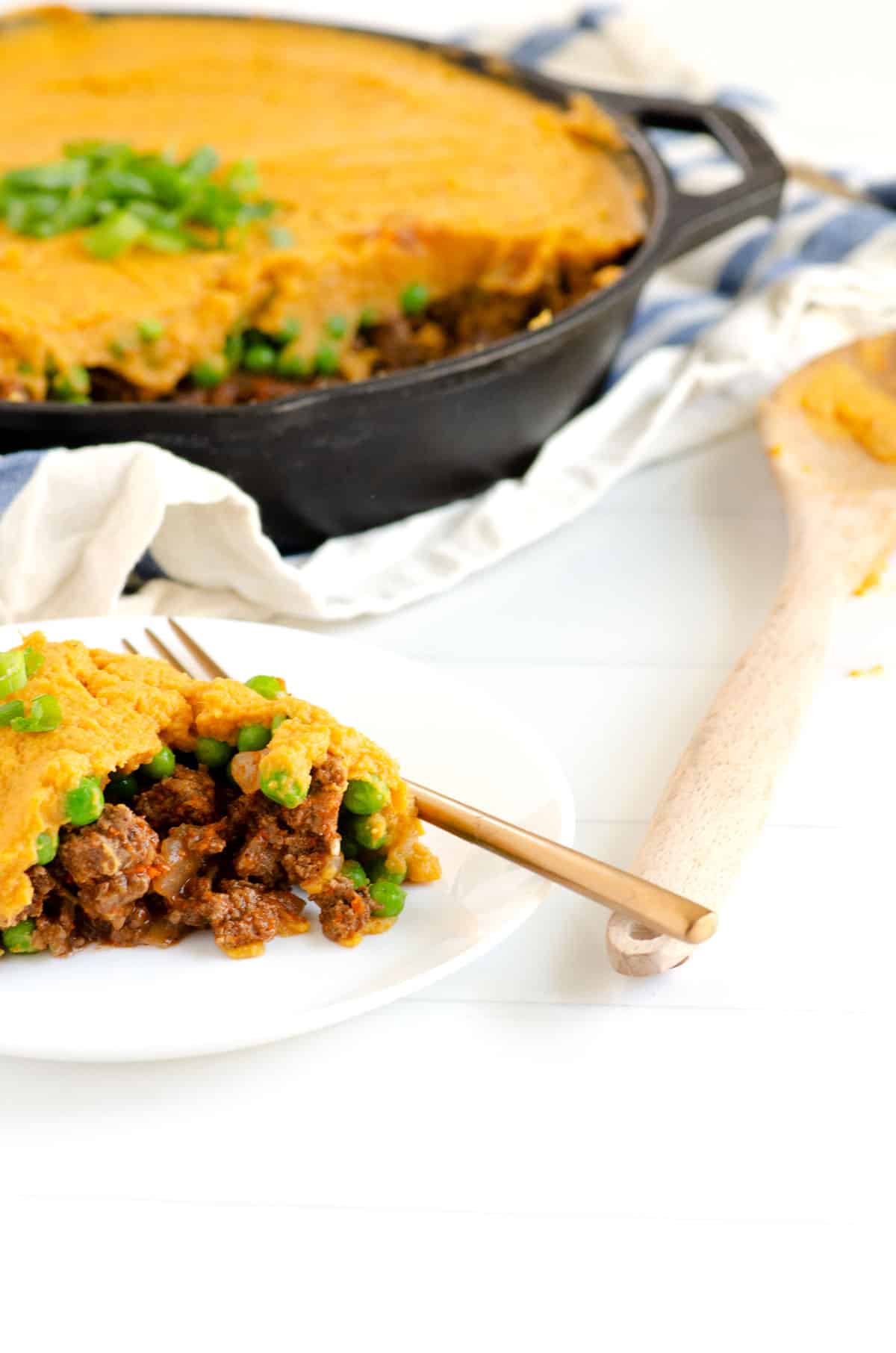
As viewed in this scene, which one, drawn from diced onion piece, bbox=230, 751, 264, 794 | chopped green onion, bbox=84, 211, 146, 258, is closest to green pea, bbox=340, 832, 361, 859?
diced onion piece, bbox=230, 751, 264, 794

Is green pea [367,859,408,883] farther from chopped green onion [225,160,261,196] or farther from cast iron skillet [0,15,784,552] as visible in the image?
chopped green onion [225,160,261,196]

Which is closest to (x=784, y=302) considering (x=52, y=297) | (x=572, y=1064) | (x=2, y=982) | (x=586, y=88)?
(x=586, y=88)

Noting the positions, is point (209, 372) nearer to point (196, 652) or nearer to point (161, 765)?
point (196, 652)

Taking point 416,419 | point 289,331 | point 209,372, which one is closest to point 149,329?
point 209,372

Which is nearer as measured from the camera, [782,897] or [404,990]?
[404,990]

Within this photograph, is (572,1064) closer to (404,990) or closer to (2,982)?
(404,990)

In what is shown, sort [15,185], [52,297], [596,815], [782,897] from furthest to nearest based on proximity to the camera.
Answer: [15,185], [52,297], [596,815], [782,897]
